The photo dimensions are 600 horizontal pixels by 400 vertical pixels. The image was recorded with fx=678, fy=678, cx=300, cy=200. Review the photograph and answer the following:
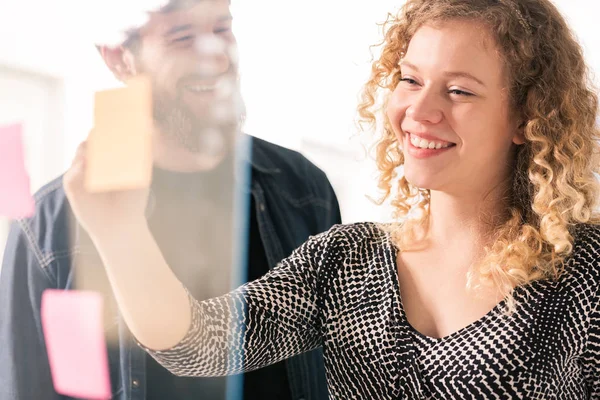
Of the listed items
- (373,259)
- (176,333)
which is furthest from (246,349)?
(373,259)

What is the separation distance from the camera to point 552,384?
37.2 inches

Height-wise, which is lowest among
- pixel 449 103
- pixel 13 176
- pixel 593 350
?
pixel 593 350

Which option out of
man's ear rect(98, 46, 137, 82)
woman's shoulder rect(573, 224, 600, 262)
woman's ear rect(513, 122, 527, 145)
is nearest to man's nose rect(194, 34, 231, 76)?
man's ear rect(98, 46, 137, 82)

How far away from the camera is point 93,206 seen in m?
0.84

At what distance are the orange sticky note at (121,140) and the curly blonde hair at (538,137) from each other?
16.9 inches

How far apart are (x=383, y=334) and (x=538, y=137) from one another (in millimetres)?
373

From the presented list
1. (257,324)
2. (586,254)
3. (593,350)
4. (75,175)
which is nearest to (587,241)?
(586,254)

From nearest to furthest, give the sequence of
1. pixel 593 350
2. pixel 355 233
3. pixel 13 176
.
Result: 1. pixel 13 176
2. pixel 593 350
3. pixel 355 233

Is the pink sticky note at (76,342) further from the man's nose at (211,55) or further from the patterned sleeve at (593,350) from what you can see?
the patterned sleeve at (593,350)

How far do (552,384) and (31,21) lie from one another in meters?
0.83

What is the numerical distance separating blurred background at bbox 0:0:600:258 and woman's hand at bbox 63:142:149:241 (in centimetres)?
1

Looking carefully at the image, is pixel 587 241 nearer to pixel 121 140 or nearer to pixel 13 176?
pixel 121 140

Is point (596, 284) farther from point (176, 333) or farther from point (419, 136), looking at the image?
point (176, 333)

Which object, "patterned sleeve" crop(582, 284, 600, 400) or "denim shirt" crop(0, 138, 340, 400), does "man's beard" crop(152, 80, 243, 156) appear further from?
"patterned sleeve" crop(582, 284, 600, 400)
